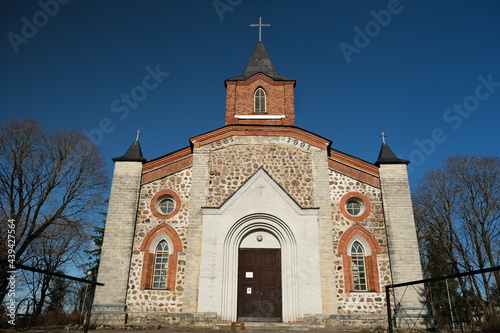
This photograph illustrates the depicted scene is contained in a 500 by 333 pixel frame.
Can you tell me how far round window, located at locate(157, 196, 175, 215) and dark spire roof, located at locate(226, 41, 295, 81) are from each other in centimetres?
836

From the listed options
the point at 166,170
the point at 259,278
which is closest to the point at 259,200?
the point at 259,278

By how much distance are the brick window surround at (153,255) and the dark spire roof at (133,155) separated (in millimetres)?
3627

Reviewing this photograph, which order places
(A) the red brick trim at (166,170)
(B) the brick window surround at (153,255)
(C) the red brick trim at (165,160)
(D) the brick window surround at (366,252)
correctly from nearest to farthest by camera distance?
(B) the brick window surround at (153,255) → (D) the brick window surround at (366,252) → (A) the red brick trim at (166,170) → (C) the red brick trim at (165,160)

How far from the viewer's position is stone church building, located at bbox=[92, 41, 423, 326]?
15148 mm

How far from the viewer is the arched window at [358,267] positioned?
15.9m

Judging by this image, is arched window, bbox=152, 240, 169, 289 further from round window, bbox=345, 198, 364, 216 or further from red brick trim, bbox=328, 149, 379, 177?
red brick trim, bbox=328, 149, 379, 177

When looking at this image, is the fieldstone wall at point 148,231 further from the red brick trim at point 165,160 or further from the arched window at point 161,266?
the red brick trim at point 165,160

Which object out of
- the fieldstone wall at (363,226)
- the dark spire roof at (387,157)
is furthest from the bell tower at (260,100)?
the dark spire roof at (387,157)

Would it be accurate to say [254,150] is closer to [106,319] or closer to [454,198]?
[106,319]

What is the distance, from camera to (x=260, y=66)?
22.6m

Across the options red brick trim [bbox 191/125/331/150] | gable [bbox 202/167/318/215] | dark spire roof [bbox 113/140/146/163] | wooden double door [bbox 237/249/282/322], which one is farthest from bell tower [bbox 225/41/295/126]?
wooden double door [bbox 237/249/282/322]

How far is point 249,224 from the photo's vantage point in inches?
650

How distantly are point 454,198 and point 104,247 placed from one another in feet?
85.7

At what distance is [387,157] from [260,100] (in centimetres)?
782
